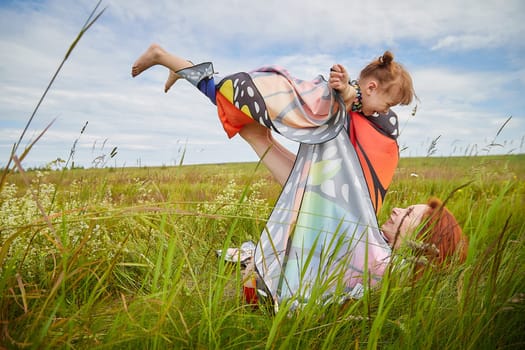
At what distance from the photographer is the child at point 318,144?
6.79 feet

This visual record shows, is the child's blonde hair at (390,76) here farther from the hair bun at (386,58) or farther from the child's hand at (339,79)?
the child's hand at (339,79)

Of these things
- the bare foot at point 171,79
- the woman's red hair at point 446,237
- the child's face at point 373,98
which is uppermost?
the bare foot at point 171,79

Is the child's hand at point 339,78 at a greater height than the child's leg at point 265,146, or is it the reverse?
the child's hand at point 339,78

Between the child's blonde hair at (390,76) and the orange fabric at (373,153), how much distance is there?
0.25 meters

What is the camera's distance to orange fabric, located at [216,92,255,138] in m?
2.51

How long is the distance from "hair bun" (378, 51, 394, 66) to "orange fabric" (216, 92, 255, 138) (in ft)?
3.01

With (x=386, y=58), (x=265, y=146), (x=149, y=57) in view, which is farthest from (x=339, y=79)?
(x=149, y=57)

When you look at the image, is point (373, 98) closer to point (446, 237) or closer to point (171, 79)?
point (446, 237)

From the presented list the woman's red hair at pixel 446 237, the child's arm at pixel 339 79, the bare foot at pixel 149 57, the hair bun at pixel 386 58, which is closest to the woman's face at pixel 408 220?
the woman's red hair at pixel 446 237

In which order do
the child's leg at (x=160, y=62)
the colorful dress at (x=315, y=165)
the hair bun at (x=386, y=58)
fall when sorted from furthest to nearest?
the child's leg at (x=160, y=62) < the hair bun at (x=386, y=58) < the colorful dress at (x=315, y=165)

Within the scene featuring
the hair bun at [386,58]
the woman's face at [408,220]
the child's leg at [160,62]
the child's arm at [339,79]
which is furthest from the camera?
the child's leg at [160,62]

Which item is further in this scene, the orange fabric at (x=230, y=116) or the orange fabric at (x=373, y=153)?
the orange fabric at (x=230, y=116)

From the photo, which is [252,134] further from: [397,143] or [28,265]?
[28,265]

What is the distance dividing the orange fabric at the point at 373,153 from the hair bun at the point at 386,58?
0.36 m
